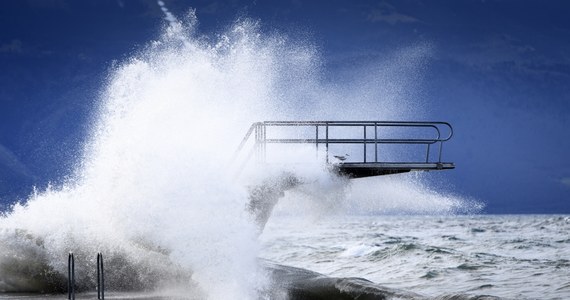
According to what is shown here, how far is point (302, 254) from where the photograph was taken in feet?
115

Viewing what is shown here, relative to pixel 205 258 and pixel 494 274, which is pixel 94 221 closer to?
pixel 205 258

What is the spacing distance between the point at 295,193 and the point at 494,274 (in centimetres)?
944

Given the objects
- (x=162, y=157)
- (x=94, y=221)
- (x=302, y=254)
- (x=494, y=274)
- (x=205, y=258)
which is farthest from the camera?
(x=302, y=254)

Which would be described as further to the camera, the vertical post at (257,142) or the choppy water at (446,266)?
the choppy water at (446,266)

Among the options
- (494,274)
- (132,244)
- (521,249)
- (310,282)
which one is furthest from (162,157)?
(521,249)

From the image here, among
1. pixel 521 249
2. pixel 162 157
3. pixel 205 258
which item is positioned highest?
pixel 162 157

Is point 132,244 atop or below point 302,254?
atop

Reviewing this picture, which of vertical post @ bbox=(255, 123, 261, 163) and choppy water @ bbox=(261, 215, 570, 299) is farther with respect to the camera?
choppy water @ bbox=(261, 215, 570, 299)

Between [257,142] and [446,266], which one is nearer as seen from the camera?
[257,142]

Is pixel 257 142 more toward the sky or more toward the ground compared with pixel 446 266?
more toward the sky

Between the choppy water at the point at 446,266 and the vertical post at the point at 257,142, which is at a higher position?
the vertical post at the point at 257,142

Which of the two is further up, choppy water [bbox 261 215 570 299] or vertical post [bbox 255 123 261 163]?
vertical post [bbox 255 123 261 163]

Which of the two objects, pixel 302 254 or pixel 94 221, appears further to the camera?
pixel 302 254

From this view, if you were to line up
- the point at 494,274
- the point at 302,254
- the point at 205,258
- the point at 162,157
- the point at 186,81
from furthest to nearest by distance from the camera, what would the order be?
the point at 302,254, the point at 494,274, the point at 186,81, the point at 162,157, the point at 205,258
